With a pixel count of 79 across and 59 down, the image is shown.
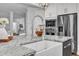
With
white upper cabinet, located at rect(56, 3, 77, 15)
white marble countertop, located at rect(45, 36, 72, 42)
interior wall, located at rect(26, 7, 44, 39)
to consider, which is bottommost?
white marble countertop, located at rect(45, 36, 72, 42)

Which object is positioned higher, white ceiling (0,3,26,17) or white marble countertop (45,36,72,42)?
white ceiling (0,3,26,17)

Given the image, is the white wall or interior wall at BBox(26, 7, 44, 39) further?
interior wall at BBox(26, 7, 44, 39)

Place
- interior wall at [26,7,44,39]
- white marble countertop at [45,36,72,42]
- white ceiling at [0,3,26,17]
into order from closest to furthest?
1. white ceiling at [0,3,26,17]
2. interior wall at [26,7,44,39]
3. white marble countertop at [45,36,72,42]

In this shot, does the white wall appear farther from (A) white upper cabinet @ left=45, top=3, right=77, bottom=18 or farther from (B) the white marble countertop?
(B) the white marble countertop

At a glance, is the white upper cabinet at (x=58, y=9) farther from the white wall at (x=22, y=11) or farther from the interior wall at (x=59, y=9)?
the white wall at (x=22, y=11)

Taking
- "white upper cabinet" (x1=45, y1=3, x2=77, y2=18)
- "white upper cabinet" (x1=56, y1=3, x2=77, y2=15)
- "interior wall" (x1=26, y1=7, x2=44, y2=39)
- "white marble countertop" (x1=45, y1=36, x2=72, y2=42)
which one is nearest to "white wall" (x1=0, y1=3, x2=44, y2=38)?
"interior wall" (x1=26, y1=7, x2=44, y2=39)

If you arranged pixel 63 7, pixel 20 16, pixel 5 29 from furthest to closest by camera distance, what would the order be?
pixel 63 7 → pixel 20 16 → pixel 5 29

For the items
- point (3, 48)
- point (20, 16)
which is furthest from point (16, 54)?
point (20, 16)

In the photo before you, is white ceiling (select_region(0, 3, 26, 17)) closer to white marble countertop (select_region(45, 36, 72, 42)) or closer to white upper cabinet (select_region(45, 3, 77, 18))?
white upper cabinet (select_region(45, 3, 77, 18))

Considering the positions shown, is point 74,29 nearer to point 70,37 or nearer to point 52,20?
point 70,37

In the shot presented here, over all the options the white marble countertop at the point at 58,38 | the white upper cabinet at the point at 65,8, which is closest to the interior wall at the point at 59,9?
the white upper cabinet at the point at 65,8

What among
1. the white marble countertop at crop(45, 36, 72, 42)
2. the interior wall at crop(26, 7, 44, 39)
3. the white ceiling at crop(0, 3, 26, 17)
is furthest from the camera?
the white marble countertop at crop(45, 36, 72, 42)

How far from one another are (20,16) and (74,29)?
1035 mm

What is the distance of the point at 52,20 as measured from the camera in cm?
148
